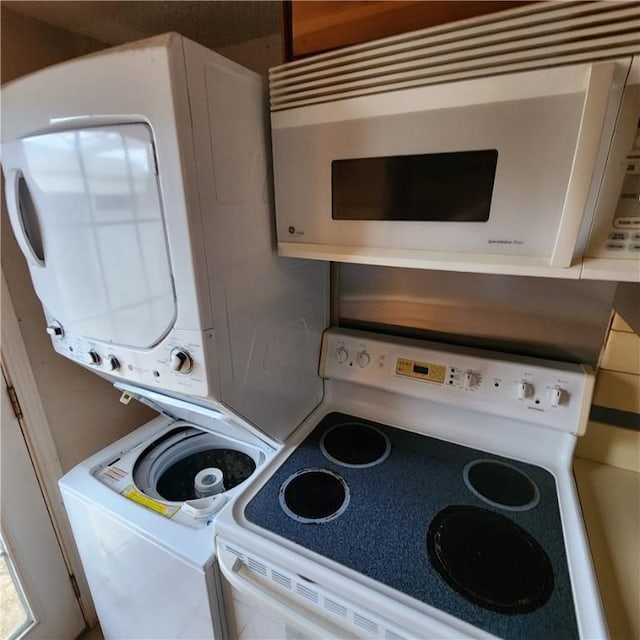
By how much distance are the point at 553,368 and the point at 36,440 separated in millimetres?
1772

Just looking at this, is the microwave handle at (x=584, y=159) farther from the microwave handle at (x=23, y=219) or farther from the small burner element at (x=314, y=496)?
the microwave handle at (x=23, y=219)

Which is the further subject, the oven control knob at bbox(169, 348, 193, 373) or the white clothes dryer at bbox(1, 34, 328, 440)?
the oven control knob at bbox(169, 348, 193, 373)

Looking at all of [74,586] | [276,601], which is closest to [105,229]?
[276,601]

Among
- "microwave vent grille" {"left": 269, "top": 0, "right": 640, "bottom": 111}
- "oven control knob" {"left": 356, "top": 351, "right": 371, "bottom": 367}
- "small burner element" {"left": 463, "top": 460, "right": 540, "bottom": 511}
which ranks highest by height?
"microwave vent grille" {"left": 269, "top": 0, "right": 640, "bottom": 111}

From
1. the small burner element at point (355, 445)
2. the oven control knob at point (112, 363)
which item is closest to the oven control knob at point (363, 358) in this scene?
the small burner element at point (355, 445)

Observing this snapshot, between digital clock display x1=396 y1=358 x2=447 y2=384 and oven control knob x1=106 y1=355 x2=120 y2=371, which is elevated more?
oven control knob x1=106 y1=355 x2=120 y2=371

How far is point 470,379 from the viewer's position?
1.13 metres

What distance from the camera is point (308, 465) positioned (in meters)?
1.12

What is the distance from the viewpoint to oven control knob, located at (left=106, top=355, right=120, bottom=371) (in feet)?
3.14

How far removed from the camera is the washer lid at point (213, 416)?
0.98 metres

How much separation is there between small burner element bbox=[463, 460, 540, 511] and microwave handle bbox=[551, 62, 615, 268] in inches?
26.8

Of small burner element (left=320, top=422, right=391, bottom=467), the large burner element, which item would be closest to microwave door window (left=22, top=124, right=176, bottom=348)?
small burner element (left=320, top=422, right=391, bottom=467)

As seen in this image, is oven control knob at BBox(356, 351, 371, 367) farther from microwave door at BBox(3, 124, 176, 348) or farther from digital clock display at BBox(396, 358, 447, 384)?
microwave door at BBox(3, 124, 176, 348)

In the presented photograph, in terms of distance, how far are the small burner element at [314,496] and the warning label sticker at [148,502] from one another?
32 cm
